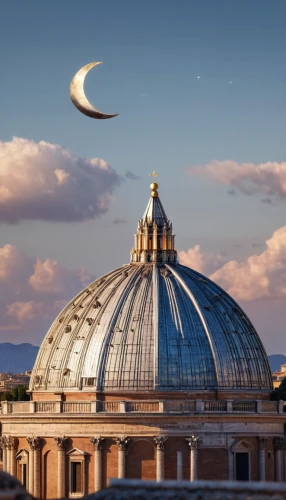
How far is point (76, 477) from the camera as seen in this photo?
131000 millimetres

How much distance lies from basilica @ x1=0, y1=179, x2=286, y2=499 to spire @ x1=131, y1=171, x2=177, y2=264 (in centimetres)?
18

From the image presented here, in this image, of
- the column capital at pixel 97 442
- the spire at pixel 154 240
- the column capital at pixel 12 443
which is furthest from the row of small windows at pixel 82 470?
the spire at pixel 154 240

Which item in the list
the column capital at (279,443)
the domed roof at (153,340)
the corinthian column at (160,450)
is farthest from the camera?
the column capital at (279,443)

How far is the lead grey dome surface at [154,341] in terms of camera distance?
13275cm

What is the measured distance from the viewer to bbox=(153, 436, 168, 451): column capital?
12912 cm

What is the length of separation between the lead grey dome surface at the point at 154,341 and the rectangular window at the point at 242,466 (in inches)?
171

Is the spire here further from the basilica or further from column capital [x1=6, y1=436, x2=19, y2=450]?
column capital [x1=6, y1=436, x2=19, y2=450]

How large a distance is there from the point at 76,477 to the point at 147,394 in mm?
6484

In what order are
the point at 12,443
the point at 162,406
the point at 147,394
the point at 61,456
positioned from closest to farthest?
the point at 162,406
the point at 61,456
the point at 147,394
the point at 12,443

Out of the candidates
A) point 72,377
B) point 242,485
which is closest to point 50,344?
point 72,377

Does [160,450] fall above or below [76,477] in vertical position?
above

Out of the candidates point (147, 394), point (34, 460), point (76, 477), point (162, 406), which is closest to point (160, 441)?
point (162, 406)

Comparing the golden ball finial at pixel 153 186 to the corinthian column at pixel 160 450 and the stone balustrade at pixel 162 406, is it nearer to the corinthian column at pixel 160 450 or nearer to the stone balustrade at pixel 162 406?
the stone balustrade at pixel 162 406

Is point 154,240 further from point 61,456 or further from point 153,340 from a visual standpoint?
point 61,456
